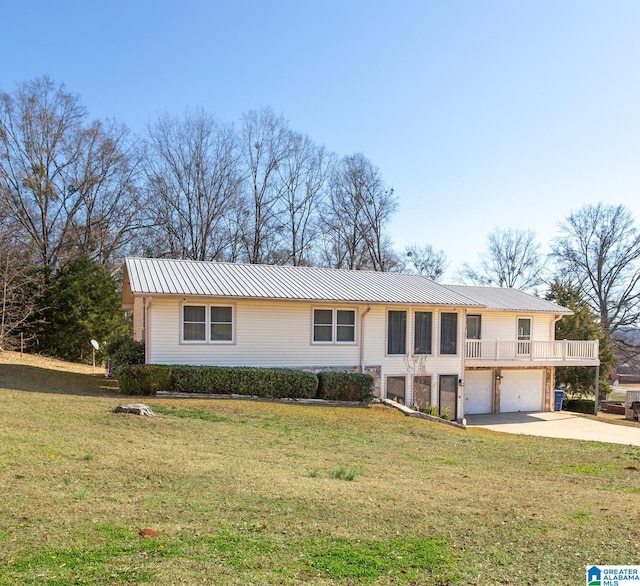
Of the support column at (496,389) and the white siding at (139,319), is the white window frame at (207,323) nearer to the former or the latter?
the white siding at (139,319)

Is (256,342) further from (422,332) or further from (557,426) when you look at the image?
Result: (557,426)

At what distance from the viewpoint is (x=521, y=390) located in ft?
79.4

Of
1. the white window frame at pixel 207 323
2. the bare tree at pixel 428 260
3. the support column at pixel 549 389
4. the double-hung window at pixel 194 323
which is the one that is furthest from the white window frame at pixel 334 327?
the bare tree at pixel 428 260

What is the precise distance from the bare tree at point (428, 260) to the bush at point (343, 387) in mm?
28690

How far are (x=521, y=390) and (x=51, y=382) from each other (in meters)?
19.1

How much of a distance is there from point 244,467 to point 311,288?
11607 mm

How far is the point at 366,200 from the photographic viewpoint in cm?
3888

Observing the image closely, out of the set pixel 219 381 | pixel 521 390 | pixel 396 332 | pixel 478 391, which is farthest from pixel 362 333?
pixel 521 390

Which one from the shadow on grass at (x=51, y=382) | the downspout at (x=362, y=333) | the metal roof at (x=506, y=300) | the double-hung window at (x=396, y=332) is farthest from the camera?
the metal roof at (x=506, y=300)

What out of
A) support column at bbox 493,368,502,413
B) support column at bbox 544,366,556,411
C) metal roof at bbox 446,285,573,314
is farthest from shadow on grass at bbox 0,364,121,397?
support column at bbox 544,366,556,411

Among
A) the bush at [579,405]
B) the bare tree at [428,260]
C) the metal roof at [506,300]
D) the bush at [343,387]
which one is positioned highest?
the bare tree at [428,260]

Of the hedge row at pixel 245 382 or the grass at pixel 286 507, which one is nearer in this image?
the grass at pixel 286 507

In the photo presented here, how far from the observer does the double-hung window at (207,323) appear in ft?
53.3

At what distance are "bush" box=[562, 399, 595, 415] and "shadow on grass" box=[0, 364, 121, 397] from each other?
22.7 metres
